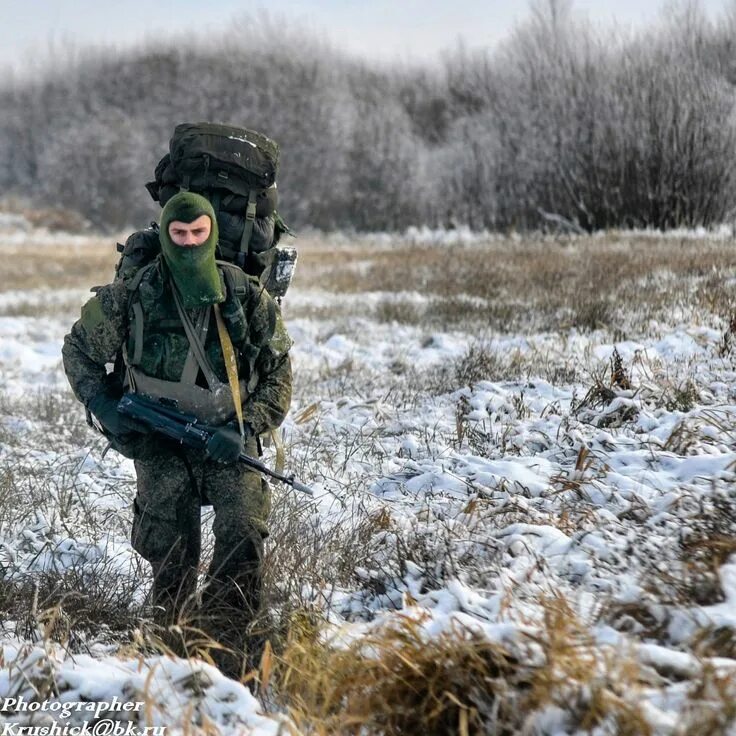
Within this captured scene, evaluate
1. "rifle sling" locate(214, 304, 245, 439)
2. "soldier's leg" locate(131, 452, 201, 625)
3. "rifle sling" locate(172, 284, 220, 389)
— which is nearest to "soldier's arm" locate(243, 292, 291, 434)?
"rifle sling" locate(214, 304, 245, 439)

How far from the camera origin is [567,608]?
7.25 ft

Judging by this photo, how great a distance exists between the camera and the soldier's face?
266 centimetres

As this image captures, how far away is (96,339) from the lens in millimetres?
2846

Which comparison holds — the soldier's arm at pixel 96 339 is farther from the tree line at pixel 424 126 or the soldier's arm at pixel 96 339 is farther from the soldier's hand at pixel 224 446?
the tree line at pixel 424 126

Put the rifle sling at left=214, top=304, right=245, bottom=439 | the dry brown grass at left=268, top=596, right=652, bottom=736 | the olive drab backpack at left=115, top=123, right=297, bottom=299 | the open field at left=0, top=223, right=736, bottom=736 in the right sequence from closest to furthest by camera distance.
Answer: the dry brown grass at left=268, top=596, right=652, bottom=736, the open field at left=0, top=223, right=736, bottom=736, the rifle sling at left=214, top=304, right=245, bottom=439, the olive drab backpack at left=115, top=123, right=297, bottom=299

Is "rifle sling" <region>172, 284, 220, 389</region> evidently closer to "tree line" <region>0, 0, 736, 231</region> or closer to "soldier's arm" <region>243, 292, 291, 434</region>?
"soldier's arm" <region>243, 292, 291, 434</region>

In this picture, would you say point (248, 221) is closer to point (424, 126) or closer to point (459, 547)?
point (459, 547)

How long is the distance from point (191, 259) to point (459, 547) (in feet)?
4.68

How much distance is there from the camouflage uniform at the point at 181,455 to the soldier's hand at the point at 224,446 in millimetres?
143

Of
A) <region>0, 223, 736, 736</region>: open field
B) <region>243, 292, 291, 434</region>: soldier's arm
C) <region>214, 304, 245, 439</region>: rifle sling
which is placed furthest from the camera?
<region>243, 292, 291, 434</region>: soldier's arm

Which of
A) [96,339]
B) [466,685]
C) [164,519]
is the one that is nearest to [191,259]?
[96,339]

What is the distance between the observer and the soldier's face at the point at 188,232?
2.66 metres

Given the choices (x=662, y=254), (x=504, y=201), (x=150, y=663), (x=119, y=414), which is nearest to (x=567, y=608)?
(x=150, y=663)

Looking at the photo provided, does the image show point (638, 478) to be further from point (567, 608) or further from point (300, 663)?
point (300, 663)
